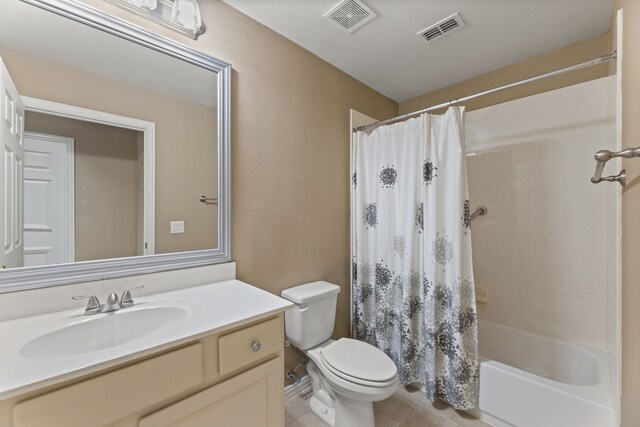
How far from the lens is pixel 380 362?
4.63 ft

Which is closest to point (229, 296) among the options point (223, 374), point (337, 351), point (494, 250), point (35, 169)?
point (223, 374)

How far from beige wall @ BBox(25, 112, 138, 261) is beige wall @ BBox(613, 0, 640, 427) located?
1.86 m

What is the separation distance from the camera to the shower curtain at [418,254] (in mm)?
1516

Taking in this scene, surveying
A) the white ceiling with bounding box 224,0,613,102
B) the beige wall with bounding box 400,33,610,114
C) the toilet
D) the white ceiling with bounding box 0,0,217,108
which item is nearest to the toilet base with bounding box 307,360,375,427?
the toilet

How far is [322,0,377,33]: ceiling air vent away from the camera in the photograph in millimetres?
1430

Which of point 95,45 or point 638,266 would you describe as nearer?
point 638,266

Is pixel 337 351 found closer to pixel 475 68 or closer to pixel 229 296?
pixel 229 296

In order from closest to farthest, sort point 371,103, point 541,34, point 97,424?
point 97,424 < point 541,34 < point 371,103

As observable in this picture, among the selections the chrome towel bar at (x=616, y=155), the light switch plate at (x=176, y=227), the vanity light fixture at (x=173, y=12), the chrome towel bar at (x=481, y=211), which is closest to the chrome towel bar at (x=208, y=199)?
the light switch plate at (x=176, y=227)

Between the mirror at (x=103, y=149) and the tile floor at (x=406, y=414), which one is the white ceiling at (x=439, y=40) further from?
the tile floor at (x=406, y=414)

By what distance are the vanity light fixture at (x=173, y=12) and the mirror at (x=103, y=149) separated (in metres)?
0.09

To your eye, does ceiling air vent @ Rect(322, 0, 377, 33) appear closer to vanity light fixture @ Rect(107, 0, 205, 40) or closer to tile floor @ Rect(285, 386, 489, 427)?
vanity light fixture @ Rect(107, 0, 205, 40)

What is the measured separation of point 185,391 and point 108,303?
1.52ft

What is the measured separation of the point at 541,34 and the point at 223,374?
2.53 metres
